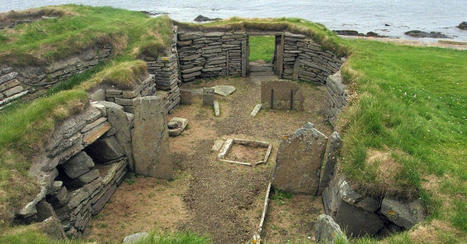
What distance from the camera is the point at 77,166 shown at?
825 cm

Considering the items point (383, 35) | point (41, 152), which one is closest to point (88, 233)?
point (41, 152)

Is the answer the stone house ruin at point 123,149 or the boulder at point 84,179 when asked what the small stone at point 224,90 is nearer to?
the stone house ruin at point 123,149

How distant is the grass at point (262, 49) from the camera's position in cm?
2127

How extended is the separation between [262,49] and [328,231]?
1855 cm

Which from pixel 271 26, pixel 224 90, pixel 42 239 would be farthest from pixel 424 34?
pixel 42 239

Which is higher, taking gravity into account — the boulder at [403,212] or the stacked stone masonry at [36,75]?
the stacked stone masonry at [36,75]

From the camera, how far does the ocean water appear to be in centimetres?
4525

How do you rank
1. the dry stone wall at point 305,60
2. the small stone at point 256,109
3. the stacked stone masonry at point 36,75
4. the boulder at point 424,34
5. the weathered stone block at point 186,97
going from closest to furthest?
1. the stacked stone masonry at point 36,75
2. the small stone at point 256,109
3. the weathered stone block at point 186,97
4. the dry stone wall at point 305,60
5. the boulder at point 424,34

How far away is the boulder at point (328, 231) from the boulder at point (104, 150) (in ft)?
19.1

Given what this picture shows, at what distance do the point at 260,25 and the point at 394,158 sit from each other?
12.7 meters

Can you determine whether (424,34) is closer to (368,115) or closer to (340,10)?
(340,10)

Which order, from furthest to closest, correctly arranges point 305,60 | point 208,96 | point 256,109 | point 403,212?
point 305,60 → point 208,96 → point 256,109 → point 403,212

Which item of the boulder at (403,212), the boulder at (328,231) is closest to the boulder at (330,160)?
the boulder at (403,212)

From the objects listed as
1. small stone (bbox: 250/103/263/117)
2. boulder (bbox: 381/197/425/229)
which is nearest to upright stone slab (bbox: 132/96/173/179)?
small stone (bbox: 250/103/263/117)
